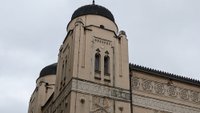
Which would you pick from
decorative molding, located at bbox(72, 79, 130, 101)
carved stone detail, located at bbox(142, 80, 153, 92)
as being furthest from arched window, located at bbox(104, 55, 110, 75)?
carved stone detail, located at bbox(142, 80, 153, 92)

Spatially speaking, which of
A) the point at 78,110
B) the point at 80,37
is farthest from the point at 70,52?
the point at 78,110

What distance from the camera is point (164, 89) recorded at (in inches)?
850

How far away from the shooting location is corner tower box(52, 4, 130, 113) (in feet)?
61.8

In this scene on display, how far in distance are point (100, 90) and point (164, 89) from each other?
4302 mm

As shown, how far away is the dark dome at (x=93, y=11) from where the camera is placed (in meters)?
22.1

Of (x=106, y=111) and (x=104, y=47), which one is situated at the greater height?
(x=104, y=47)

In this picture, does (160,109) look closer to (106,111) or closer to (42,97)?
(106,111)

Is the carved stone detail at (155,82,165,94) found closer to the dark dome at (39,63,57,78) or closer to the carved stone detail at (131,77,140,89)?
the carved stone detail at (131,77,140,89)

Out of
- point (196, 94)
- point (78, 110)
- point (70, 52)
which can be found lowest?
point (78, 110)

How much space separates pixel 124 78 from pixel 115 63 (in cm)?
99

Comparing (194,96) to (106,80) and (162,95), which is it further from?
(106,80)

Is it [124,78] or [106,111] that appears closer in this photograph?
[106,111]

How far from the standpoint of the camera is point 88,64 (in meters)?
19.7

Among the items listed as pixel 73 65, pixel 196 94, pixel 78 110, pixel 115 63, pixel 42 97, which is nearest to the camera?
pixel 78 110
